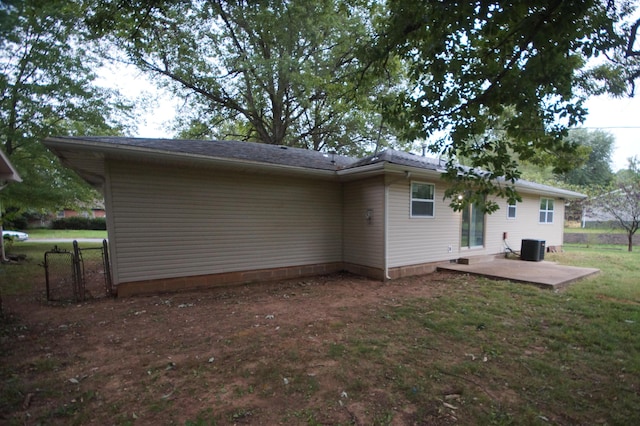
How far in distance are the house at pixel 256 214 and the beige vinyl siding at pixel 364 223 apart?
0.03 metres

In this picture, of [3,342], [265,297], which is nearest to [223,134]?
[265,297]

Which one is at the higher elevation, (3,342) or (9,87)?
(9,87)

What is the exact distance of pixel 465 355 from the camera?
3307mm

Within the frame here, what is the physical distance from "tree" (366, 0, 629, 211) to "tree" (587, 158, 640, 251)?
15.1 meters

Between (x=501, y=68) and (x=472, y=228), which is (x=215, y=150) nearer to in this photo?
(x=501, y=68)

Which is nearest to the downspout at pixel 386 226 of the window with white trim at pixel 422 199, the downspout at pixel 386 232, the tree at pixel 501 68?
the downspout at pixel 386 232

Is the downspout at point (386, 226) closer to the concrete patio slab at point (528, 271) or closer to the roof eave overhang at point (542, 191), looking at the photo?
the concrete patio slab at point (528, 271)

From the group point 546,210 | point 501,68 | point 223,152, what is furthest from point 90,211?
point 546,210

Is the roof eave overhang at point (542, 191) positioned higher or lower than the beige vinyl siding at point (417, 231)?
higher

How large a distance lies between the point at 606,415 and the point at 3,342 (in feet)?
20.1

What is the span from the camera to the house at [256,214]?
5633 millimetres

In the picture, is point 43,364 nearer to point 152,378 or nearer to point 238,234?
point 152,378

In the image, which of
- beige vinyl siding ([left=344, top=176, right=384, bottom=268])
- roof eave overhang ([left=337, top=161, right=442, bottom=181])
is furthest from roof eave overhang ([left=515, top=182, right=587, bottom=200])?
beige vinyl siding ([left=344, top=176, right=384, bottom=268])

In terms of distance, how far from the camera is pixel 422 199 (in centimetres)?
797
